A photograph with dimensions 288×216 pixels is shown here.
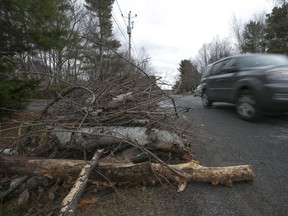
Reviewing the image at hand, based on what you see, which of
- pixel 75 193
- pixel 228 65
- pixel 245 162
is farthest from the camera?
pixel 228 65

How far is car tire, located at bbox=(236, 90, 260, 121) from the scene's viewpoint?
611 cm

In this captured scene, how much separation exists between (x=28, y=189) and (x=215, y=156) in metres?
3.00

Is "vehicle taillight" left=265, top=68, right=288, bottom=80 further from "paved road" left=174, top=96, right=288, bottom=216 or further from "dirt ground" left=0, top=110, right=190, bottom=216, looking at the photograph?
"dirt ground" left=0, top=110, right=190, bottom=216

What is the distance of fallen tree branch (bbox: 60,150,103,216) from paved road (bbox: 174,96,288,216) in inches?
46.4

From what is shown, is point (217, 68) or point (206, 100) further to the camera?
point (206, 100)

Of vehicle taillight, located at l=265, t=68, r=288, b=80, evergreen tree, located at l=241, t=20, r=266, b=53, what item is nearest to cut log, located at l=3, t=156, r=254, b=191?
vehicle taillight, located at l=265, t=68, r=288, b=80

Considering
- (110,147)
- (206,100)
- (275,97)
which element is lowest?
(110,147)

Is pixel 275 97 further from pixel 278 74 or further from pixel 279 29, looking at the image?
pixel 279 29

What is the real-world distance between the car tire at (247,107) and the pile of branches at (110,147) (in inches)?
82.6

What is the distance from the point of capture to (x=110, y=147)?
4277 mm

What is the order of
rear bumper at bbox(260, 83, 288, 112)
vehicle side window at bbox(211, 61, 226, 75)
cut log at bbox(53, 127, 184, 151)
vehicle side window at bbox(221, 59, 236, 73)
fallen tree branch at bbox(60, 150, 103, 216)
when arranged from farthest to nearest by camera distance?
vehicle side window at bbox(211, 61, 226, 75) → vehicle side window at bbox(221, 59, 236, 73) → rear bumper at bbox(260, 83, 288, 112) → cut log at bbox(53, 127, 184, 151) → fallen tree branch at bbox(60, 150, 103, 216)

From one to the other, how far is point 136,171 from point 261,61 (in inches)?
200

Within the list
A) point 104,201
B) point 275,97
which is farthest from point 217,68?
point 104,201

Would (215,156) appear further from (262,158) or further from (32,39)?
(32,39)
